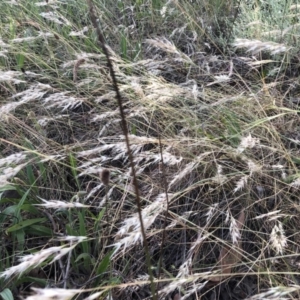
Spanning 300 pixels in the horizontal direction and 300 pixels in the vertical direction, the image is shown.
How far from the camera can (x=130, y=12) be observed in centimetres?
242

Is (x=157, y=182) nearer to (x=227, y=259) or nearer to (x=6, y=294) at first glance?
(x=227, y=259)

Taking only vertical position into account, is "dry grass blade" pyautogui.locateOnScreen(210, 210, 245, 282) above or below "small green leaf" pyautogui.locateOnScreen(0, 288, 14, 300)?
below

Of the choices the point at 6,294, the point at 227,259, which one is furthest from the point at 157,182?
the point at 6,294

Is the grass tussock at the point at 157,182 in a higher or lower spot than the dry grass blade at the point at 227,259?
higher

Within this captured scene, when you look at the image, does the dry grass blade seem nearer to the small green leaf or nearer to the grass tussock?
the grass tussock

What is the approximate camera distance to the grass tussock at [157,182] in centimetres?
117

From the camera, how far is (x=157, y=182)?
1.46m

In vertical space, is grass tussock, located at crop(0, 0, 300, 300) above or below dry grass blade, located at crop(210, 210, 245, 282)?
above

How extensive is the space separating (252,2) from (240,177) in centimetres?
131

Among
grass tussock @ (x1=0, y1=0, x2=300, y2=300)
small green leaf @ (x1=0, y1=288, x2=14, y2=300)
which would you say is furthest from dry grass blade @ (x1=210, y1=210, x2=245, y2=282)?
small green leaf @ (x1=0, y1=288, x2=14, y2=300)

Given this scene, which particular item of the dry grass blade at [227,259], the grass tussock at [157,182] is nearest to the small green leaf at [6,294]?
the grass tussock at [157,182]

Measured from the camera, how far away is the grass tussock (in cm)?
117

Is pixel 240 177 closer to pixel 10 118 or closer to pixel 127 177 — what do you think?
pixel 127 177

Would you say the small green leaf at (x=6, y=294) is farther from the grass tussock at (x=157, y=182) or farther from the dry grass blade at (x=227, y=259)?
the dry grass blade at (x=227, y=259)
